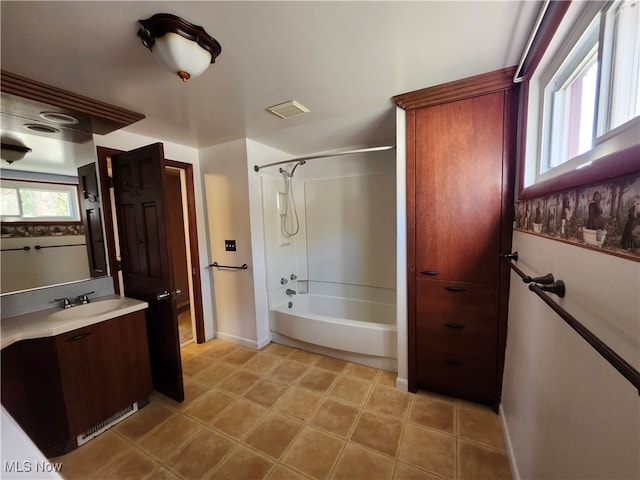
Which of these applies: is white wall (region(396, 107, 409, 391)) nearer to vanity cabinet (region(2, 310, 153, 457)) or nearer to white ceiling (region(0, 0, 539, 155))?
white ceiling (region(0, 0, 539, 155))

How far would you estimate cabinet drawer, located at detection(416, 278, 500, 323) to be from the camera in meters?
1.73

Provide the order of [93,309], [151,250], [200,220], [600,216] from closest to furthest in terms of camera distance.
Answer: [600,216] → [93,309] → [151,250] → [200,220]

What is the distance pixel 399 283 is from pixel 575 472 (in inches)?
50.5

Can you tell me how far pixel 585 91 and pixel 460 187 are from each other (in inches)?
29.2

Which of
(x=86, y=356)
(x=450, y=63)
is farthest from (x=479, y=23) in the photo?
(x=86, y=356)

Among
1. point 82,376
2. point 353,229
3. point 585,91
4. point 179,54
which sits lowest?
point 82,376

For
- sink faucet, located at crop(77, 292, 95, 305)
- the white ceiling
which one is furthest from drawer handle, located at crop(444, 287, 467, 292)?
sink faucet, located at crop(77, 292, 95, 305)

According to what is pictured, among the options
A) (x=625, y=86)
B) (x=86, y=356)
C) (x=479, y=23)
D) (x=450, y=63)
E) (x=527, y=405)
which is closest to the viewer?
(x=625, y=86)

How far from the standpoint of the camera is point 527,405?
1241 millimetres

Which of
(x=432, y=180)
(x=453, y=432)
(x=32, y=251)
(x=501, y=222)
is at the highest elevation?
(x=432, y=180)

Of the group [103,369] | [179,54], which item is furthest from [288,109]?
[103,369]

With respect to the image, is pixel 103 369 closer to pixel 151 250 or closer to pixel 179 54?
pixel 151 250

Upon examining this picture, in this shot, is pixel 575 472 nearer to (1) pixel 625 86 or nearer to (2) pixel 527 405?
(2) pixel 527 405

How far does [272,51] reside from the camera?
4.24 ft
